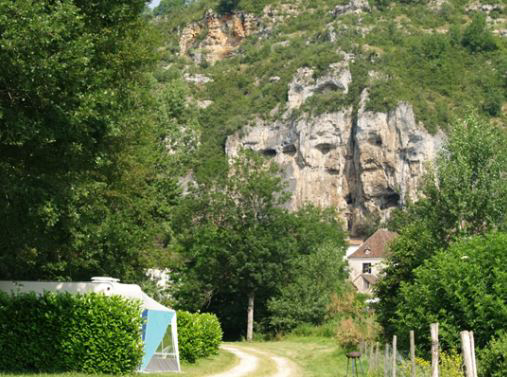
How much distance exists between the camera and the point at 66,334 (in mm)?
18422

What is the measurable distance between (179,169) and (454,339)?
21725 mm

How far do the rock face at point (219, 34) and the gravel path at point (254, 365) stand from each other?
423 ft

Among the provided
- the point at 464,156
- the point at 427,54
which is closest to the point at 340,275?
the point at 464,156

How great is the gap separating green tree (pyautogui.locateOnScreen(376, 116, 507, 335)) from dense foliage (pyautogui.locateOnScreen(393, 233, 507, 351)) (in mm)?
7268

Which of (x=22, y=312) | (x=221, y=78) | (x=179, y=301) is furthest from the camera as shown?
(x=221, y=78)

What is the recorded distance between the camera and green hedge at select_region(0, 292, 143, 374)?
18.1 meters

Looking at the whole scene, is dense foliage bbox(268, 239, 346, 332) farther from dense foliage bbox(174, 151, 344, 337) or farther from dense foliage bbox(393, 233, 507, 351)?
dense foliage bbox(393, 233, 507, 351)

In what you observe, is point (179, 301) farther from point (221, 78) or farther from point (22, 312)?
point (221, 78)

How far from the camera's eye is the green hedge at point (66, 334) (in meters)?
18.1

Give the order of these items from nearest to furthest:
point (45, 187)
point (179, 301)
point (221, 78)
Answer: point (45, 187) < point (179, 301) < point (221, 78)

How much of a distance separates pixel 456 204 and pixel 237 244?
21811 mm

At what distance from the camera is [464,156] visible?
2889cm

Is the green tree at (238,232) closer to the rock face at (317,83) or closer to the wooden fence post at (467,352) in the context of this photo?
the wooden fence post at (467,352)

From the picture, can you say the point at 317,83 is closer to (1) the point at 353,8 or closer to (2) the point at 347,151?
(2) the point at 347,151
